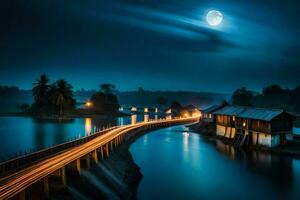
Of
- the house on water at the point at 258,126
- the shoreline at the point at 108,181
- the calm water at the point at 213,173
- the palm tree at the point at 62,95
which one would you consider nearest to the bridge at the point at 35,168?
the shoreline at the point at 108,181

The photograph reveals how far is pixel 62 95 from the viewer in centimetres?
14412

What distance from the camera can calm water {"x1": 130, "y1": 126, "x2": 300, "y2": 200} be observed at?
42.2m

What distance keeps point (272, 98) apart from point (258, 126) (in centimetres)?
11499

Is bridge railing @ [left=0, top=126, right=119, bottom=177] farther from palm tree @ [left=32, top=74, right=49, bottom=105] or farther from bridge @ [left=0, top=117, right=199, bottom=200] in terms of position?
palm tree @ [left=32, top=74, right=49, bottom=105]

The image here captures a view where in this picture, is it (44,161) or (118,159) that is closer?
(44,161)

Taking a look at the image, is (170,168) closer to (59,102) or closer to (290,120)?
(290,120)

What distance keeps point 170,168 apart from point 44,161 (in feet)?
85.4

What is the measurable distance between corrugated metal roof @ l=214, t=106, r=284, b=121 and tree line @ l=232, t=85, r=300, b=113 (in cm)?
7461

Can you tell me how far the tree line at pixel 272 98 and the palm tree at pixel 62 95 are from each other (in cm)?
8217

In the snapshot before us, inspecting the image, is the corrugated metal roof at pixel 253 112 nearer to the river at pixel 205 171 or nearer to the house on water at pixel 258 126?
the house on water at pixel 258 126

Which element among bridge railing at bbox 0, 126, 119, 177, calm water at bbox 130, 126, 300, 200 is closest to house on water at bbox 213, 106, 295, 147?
calm water at bbox 130, 126, 300, 200

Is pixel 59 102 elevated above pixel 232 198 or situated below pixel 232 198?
above

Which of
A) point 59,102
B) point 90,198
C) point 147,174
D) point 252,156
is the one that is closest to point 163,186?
point 147,174

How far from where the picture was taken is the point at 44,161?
34.0 m
